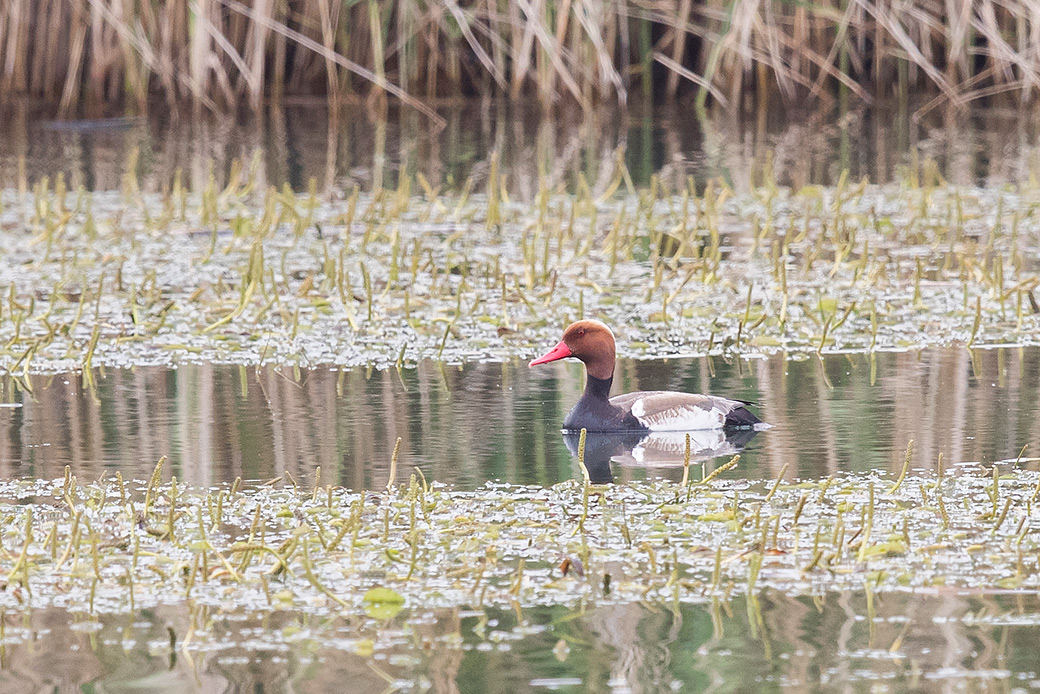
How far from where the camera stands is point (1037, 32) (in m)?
13.7

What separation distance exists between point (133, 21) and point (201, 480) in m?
9.58

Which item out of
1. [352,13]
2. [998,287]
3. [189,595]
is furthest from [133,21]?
[189,595]

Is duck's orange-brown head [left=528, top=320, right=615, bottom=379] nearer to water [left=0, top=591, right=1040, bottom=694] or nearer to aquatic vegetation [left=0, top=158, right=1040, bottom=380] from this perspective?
aquatic vegetation [left=0, top=158, right=1040, bottom=380]

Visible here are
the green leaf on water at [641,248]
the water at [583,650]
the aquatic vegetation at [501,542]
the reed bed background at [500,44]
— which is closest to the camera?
the water at [583,650]

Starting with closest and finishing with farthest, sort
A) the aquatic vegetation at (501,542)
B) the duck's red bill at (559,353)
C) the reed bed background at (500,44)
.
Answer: the aquatic vegetation at (501,542) → the duck's red bill at (559,353) → the reed bed background at (500,44)

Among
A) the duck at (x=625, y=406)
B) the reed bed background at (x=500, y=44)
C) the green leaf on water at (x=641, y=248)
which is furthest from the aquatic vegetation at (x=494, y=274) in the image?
the reed bed background at (x=500, y=44)

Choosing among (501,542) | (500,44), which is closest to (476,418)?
(501,542)

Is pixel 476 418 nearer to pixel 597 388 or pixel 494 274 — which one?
pixel 597 388

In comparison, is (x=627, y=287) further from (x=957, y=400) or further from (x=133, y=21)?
(x=133, y=21)

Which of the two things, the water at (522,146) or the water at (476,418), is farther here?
the water at (522,146)

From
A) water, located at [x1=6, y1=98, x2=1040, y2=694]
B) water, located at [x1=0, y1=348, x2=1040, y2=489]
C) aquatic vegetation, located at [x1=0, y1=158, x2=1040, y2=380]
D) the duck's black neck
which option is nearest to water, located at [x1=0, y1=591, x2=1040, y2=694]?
water, located at [x1=6, y1=98, x2=1040, y2=694]

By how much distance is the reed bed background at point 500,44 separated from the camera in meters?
14.1

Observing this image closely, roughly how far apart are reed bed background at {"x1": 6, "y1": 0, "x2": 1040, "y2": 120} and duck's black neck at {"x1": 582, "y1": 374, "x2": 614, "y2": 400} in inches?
304

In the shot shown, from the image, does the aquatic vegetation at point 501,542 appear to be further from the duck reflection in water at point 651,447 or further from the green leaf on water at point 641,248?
the green leaf on water at point 641,248
